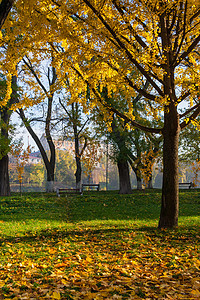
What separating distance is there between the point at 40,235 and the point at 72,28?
5.05 meters

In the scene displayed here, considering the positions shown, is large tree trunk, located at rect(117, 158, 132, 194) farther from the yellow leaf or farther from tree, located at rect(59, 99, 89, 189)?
the yellow leaf

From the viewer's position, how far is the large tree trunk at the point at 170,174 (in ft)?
24.1

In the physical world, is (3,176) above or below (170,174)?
below

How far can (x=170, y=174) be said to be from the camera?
7363 mm

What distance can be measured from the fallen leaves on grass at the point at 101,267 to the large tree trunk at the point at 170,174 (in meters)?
0.68

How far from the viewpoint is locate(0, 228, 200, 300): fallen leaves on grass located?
130 inches

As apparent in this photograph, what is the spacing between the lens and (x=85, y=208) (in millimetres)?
13016

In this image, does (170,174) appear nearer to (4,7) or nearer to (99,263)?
(99,263)

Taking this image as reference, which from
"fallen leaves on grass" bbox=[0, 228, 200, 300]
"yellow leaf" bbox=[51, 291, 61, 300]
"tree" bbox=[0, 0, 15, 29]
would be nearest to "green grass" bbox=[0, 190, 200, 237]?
"fallen leaves on grass" bbox=[0, 228, 200, 300]

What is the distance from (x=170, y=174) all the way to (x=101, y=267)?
150 inches

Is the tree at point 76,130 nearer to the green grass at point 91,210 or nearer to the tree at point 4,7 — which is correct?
the green grass at point 91,210

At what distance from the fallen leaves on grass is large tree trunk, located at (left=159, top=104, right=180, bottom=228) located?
0.68 meters

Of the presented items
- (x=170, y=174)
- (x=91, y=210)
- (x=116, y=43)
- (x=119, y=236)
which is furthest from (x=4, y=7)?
(x=91, y=210)

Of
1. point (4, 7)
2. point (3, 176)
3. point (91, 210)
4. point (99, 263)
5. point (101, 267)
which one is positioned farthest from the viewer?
point (3, 176)
